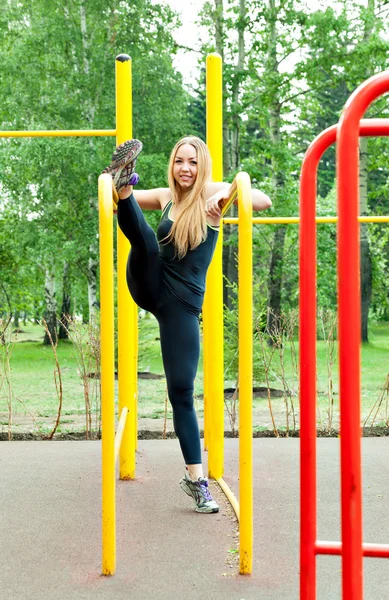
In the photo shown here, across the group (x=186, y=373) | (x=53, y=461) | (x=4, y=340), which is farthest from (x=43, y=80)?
(x=186, y=373)

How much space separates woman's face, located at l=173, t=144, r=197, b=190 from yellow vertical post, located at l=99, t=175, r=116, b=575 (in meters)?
0.69

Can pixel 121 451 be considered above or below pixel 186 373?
below

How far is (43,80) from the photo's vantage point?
1602 centimetres

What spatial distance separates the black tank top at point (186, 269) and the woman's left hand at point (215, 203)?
0.13 metres

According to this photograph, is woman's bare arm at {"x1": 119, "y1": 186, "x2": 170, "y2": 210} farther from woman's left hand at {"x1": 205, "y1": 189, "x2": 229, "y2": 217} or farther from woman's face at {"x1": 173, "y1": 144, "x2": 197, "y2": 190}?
woman's left hand at {"x1": 205, "y1": 189, "x2": 229, "y2": 217}

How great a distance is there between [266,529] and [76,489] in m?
1.03

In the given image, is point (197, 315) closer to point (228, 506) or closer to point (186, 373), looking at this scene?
point (186, 373)

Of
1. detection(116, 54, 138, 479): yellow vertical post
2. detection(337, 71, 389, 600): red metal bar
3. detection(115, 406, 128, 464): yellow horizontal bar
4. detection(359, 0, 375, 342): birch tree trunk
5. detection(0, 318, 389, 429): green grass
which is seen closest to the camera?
detection(337, 71, 389, 600): red metal bar

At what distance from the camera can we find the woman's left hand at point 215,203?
9.34ft

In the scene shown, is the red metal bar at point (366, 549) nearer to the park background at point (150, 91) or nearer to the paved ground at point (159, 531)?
Answer: the paved ground at point (159, 531)

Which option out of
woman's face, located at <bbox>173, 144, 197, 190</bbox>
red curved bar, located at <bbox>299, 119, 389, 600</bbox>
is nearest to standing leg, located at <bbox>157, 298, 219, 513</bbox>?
woman's face, located at <bbox>173, 144, 197, 190</bbox>

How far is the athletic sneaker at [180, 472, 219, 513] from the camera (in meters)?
3.08

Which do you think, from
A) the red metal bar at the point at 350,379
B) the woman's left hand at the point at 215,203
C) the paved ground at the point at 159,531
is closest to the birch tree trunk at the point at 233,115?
the paved ground at the point at 159,531

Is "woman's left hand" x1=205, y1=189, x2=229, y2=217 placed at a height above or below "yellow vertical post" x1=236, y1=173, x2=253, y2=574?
above
